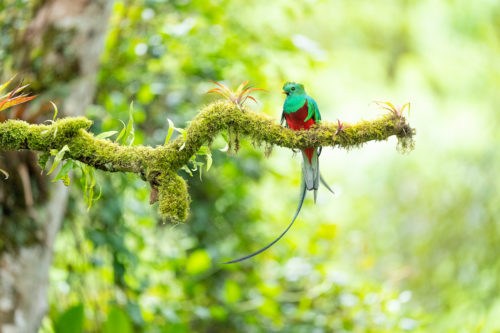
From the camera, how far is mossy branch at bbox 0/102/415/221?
0.81 m

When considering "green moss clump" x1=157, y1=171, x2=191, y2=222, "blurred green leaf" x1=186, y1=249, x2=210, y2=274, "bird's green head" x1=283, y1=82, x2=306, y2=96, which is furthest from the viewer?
"blurred green leaf" x1=186, y1=249, x2=210, y2=274

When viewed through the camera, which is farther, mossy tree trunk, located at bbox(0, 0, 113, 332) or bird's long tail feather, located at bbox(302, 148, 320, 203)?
mossy tree trunk, located at bbox(0, 0, 113, 332)

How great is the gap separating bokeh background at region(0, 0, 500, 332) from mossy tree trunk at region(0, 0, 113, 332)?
11 centimetres

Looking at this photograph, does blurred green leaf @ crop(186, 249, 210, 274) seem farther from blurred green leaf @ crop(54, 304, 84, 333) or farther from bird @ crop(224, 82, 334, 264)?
bird @ crop(224, 82, 334, 264)

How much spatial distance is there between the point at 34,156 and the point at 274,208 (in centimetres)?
239

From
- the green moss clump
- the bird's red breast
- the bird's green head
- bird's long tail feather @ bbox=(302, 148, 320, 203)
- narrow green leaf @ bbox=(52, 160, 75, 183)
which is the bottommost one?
the green moss clump

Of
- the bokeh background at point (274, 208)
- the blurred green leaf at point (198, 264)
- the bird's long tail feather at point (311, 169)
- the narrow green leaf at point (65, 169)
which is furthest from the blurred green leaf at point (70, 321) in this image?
the bird's long tail feather at point (311, 169)

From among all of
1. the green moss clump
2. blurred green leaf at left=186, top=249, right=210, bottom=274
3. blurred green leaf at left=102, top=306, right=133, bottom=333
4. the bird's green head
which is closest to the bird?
the bird's green head

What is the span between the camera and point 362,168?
534cm

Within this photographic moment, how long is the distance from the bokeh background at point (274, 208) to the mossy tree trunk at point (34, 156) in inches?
4.3

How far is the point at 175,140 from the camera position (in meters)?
0.84

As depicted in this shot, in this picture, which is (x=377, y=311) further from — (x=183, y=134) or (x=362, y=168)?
(x=362, y=168)

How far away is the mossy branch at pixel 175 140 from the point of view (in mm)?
810

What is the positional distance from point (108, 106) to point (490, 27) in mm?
4112
